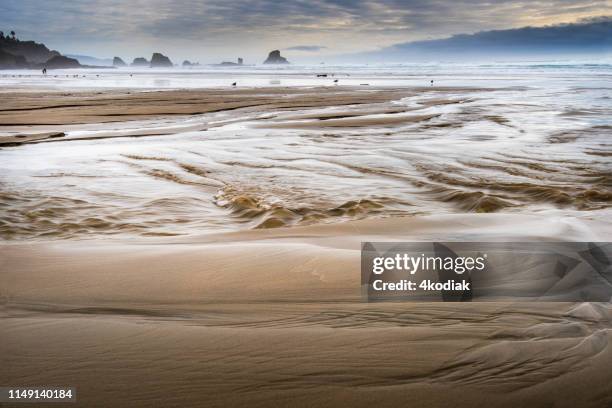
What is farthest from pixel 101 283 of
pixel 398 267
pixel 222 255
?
pixel 398 267

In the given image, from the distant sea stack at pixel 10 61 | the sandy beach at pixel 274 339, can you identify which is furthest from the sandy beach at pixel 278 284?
the distant sea stack at pixel 10 61

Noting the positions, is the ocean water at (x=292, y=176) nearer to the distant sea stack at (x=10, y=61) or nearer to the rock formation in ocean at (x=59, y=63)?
the distant sea stack at (x=10, y=61)

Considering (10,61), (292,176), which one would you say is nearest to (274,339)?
(292,176)

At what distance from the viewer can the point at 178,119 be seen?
13.4 metres

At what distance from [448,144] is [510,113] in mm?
6291

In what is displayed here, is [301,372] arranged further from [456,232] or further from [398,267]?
[456,232]

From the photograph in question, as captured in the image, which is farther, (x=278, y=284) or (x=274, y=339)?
(x=278, y=284)

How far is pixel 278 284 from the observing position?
102 inches

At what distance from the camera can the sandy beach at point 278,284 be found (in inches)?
66.7

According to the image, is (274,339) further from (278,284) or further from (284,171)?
(284,171)

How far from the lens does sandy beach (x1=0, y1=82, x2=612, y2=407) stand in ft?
5.56

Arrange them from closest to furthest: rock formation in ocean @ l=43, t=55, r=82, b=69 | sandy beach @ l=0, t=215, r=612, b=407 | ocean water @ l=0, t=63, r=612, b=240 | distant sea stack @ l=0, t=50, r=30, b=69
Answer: sandy beach @ l=0, t=215, r=612, b=407 → ocean water @ l=0, t=63, r=612, b=240 → distant sea stack @ l=0, t=50, r=30, b=69 → rock formation in ocean @ l=43, t=55, r=82, b=69

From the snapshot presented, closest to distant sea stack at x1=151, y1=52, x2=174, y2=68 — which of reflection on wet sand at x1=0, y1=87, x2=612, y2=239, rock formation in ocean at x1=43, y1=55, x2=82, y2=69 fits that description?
rock formation in ocean at x1=43, y1=55, x2=82, y2=69

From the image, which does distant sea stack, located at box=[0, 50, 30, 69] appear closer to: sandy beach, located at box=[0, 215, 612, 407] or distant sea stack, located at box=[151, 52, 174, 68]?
distant sea stack, located at box=[151, 52, 174, 68]
